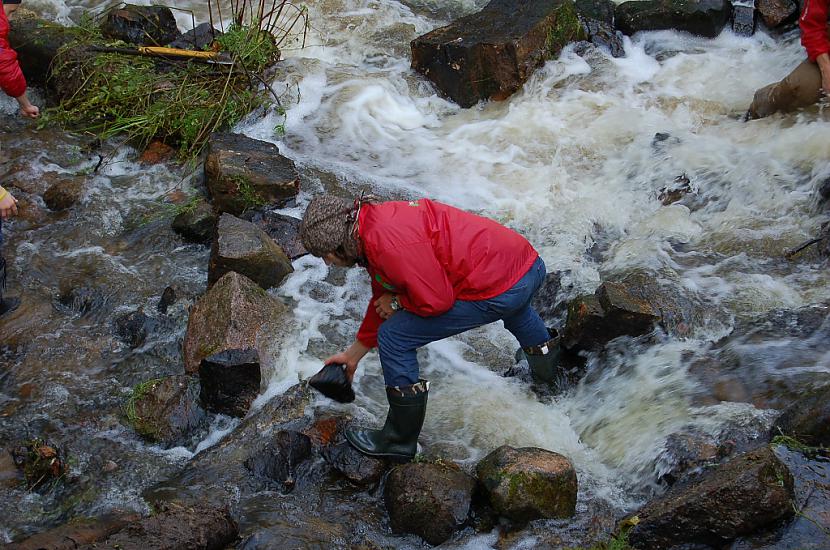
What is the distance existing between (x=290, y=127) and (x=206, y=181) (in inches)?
49.4

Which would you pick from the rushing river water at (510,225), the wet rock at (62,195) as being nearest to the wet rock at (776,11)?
the rushing river water at (510,225)

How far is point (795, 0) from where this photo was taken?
7957 mm

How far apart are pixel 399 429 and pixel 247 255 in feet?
6.25

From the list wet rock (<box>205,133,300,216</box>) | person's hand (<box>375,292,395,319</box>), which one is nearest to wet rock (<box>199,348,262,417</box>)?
person's hand (<box>375,292,395,319</box>)

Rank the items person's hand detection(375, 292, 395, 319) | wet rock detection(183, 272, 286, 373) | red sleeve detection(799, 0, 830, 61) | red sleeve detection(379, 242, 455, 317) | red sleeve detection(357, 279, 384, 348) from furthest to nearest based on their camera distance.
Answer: red sleeve detection(799, 0, 830, 61) → wet rock detection(183, 272, 286, 373) → red sleeve detection(357, 279, 384, 348) → person's hand detection(375, 292, 395, 319) → red sleeve detection(379, 242, 455, 317)

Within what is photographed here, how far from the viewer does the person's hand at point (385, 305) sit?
376cm

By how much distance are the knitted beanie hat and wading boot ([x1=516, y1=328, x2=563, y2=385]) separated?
1.37 metres

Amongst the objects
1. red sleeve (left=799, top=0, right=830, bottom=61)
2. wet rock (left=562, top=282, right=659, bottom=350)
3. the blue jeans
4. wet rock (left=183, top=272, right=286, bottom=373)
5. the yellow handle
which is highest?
red sleeve (left=799, top=0, right=830, bottom=61)

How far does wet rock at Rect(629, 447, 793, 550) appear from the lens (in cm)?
307

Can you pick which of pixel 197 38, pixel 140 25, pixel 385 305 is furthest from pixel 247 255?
pixel 140 25

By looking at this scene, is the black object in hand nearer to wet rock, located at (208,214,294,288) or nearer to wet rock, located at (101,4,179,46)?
wet rock, located at (208,214,294,288)

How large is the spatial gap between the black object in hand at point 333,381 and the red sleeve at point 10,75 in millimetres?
4336

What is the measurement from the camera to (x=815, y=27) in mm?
5809

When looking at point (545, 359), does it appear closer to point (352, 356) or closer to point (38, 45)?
point (352, 356)
